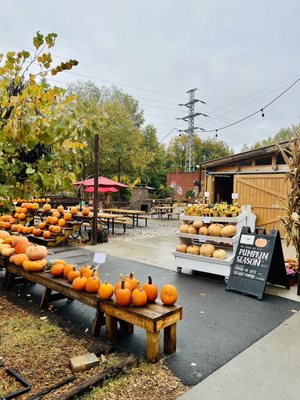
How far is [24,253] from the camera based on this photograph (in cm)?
453

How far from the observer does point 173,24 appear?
17094 mm

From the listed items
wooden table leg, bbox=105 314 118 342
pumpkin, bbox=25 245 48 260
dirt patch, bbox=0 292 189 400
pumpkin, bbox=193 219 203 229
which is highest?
pumpkin, bbox=193 219 203 229

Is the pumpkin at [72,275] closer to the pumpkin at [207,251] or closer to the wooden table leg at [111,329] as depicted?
the wooden table leg at [111,329]

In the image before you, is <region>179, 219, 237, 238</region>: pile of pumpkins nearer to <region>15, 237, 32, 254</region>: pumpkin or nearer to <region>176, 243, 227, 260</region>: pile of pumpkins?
<region>176, 243, 227, 260</region>: pile of pumpkins

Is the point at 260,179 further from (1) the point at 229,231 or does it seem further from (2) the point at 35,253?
(2) the point at 35,253

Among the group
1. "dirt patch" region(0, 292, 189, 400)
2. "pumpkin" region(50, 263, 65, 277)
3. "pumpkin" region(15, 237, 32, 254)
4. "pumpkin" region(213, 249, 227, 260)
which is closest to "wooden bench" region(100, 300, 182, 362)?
"dirt patch" region(0, 292, 189, 400)

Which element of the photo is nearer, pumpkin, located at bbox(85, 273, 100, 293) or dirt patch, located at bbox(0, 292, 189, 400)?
dirt patch, located at bbox(0, 292, 189, 400)

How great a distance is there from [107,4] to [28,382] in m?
12.3

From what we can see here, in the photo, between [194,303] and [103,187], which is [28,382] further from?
[103,187]

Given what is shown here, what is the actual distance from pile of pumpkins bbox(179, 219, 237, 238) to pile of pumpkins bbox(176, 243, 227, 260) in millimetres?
252

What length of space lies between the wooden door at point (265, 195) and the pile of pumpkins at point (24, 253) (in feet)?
30.1

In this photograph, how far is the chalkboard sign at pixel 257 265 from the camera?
15.8 feet

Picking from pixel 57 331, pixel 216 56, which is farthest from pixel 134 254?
pixel 216 56

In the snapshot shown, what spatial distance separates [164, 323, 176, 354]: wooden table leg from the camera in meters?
3.00
